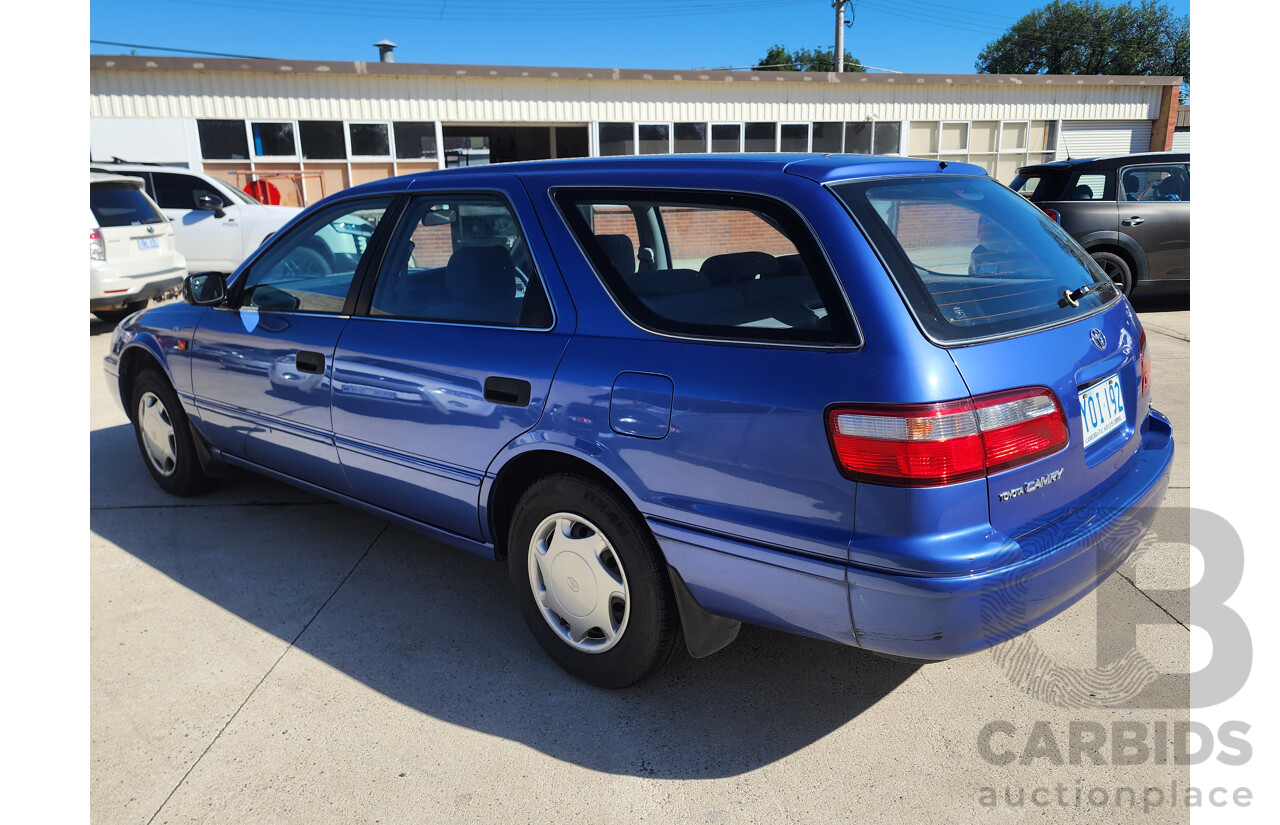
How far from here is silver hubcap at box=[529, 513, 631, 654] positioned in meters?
2.70

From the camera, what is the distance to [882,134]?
58.4 feet

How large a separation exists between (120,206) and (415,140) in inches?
249

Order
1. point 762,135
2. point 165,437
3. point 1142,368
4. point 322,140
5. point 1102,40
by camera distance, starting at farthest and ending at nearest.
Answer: point 1102,40 → point 762,135 → point 322,140 → point 165,437 → point 1142,368

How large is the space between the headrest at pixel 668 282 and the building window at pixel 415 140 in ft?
46.6

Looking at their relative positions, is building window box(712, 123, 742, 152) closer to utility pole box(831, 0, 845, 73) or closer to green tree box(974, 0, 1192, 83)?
utility pole box(831, 0, 845, 73)

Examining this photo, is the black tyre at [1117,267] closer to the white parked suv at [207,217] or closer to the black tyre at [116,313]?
the white parked suv at [207,217]

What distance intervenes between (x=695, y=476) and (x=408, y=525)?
154 cm

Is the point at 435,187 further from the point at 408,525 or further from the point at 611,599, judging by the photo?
the point at 611,599

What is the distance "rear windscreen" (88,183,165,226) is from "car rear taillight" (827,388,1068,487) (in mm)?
10353

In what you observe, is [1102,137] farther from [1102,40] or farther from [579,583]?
[1102,40]

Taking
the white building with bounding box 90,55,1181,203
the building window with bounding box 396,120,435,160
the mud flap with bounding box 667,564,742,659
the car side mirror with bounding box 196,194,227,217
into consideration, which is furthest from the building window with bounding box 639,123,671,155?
the mud flap with bounding box 667,564,742,659

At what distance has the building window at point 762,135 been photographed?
1705cm

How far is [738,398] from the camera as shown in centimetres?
224

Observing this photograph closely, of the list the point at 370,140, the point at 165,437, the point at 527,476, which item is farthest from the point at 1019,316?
the point at 370,140
